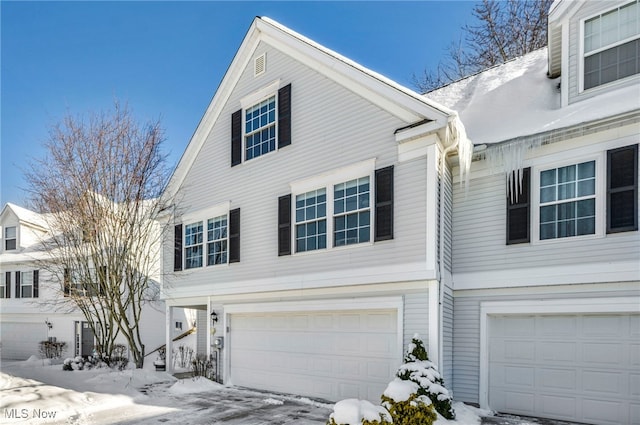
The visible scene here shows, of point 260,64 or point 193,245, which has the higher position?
point 260,64

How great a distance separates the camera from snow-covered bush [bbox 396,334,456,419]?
20.9 ft

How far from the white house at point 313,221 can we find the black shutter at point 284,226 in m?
0.03

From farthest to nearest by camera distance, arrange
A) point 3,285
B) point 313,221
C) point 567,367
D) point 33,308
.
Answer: point 3,285, point 33,308, point 313,221, point 567,367

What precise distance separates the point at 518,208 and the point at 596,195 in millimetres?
1191

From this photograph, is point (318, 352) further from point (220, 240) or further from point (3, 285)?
point (3, 285)

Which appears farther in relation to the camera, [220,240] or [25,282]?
[25,282]

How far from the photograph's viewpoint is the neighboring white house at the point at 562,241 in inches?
259

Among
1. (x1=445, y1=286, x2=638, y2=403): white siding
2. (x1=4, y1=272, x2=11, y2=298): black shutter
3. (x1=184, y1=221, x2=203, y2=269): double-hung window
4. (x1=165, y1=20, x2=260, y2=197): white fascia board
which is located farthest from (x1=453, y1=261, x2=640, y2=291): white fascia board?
(x1=4, y1=272, x2=11, y2=298): black shutter

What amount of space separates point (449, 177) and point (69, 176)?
460 inches

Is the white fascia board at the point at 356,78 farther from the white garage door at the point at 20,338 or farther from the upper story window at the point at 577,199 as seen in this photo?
the white garage door at the point at 20,338

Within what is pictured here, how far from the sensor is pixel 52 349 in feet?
58.9

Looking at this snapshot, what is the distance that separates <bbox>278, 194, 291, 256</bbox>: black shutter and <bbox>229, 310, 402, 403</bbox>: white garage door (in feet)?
4.83

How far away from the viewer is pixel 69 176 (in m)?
13.4

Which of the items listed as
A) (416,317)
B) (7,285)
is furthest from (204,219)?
(7,285)
